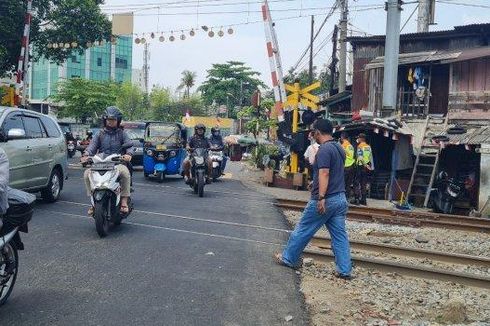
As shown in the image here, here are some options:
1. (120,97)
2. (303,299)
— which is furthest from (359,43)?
(120,97)

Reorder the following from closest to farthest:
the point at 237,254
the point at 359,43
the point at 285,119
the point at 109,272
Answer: the point at 109,272, the point at 237,254, the point at 285,119, the point at 359,43

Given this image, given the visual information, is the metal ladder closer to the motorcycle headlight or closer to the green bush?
the motorcycle headlight

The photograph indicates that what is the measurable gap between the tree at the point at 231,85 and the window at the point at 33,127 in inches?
2065

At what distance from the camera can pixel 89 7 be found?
25.1 metres

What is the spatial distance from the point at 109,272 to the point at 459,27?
20.0m

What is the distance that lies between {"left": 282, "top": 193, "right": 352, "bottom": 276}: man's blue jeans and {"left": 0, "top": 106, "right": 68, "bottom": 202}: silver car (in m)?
4.94

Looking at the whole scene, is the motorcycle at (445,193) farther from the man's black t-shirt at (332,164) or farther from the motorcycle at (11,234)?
the motorcycle at (11,234)

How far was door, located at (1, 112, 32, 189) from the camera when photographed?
8.87 meters

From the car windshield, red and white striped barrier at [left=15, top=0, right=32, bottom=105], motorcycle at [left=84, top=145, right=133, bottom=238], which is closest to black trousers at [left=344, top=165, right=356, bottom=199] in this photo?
the car windshield

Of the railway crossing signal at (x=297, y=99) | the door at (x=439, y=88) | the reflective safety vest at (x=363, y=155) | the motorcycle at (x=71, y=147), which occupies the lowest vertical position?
the motorcycle at (x=71, y=147)

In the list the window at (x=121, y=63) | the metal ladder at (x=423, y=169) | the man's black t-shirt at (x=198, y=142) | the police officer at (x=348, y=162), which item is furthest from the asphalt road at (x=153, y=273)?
the window at (x=121, y=63)

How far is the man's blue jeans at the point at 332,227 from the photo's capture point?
20.5 ft

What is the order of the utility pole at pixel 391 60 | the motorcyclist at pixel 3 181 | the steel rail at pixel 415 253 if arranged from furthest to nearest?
the utility pole at pixel 391 60 → the steel rail at pixel 415 253 → the motorcyclist at pixel 3 181

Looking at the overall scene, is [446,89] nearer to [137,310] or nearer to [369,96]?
[369,96]
